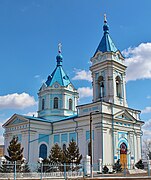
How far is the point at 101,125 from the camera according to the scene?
1095 inches

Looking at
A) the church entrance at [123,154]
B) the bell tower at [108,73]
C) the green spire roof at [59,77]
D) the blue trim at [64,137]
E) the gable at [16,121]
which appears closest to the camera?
the church entrance at [123,154]

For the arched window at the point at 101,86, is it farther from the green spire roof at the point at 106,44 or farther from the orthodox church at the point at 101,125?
the green spire roof at the point at 106,44

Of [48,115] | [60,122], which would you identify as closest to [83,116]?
[60,122]

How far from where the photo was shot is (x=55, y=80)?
1598 inches

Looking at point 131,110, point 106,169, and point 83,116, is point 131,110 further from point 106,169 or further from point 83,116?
point 106,169

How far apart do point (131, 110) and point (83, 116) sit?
625 centimetres

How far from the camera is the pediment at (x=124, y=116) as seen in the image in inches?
1180

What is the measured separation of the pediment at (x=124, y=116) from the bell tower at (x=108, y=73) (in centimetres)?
127

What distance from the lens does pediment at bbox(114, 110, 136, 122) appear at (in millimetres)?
29983

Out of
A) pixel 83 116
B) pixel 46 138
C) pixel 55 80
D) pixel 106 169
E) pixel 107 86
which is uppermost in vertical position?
pixel 55 80

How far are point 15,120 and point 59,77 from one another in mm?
9967

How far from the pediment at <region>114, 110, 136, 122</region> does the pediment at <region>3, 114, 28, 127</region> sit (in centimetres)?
1094

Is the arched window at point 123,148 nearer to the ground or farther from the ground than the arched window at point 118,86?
nearer to the ground

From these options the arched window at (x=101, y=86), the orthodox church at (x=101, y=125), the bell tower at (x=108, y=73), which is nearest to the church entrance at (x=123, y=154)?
the orthodox church at (x=101, y=125)
